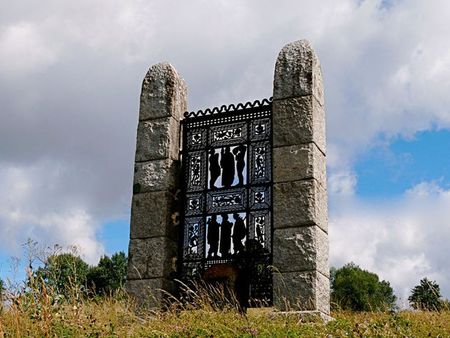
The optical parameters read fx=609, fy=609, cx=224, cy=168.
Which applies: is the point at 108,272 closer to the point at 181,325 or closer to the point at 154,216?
the point at 154,216

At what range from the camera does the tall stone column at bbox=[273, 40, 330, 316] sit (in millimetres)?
7723

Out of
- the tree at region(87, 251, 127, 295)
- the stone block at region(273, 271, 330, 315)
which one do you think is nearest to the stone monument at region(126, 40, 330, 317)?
the stone block at region(273, 271, 330, 315)

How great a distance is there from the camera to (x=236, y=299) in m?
8.22

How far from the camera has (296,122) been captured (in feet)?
27.2

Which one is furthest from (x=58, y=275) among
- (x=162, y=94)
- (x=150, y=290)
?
(x=162, y=94)

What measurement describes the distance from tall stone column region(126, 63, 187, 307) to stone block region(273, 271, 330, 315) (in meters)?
1.67

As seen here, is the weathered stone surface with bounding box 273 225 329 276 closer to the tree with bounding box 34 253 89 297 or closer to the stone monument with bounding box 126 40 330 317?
the stone monument with bounding box 126 40 330 317

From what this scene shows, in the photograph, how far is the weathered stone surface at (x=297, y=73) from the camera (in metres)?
8.45

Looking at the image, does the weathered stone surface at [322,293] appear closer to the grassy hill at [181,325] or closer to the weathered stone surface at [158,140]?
the grassy hill at [181,325]

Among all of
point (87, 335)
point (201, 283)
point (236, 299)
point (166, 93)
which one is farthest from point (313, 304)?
point (166, 93)

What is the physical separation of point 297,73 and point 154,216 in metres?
2.88

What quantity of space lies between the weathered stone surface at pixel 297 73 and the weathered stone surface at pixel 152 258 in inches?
103

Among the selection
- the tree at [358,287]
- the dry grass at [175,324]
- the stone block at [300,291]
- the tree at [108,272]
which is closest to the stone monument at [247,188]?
the stone block at [300,291]

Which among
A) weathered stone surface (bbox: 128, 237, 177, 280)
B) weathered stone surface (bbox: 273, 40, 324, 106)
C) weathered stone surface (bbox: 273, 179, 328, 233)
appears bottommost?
weathered stone surface (bbox: 128, 237, 177, 280)
